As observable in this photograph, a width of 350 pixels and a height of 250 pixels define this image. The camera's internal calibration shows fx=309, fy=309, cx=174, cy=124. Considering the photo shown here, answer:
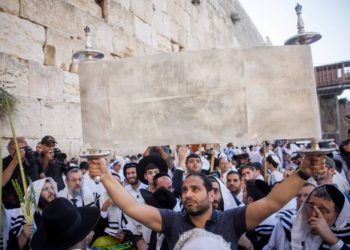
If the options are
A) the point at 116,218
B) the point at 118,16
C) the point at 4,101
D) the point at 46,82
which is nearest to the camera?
the point at 116,218

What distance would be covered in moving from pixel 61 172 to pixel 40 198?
51.8 inches

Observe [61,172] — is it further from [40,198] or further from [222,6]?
[222,6]

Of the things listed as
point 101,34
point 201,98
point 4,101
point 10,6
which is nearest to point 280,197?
point 201,98

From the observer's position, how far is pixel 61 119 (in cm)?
590

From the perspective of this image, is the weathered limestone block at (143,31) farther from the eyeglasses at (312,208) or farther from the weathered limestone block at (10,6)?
the eyeglasses at (312,208)

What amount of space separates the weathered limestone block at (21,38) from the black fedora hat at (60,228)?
3875mm

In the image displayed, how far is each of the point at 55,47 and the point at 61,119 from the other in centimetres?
139

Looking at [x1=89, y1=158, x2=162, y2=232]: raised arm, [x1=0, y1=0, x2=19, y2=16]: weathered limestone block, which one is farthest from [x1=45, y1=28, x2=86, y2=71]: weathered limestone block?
[x1=89, y1=158, x2=162, y2=232]: raised arm

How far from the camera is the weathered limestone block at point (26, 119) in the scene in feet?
16.3

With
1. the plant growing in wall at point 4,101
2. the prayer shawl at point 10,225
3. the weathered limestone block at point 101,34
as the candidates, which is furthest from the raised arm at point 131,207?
the weathered limestone block at point 101,34

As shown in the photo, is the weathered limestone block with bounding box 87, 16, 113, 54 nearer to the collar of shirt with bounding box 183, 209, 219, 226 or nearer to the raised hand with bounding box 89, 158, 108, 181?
the raised hand with bounding box 89, 158, 108, 181

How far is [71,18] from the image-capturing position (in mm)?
6305

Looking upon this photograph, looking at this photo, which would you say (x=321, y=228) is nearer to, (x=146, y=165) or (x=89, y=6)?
(x=146, y=165)

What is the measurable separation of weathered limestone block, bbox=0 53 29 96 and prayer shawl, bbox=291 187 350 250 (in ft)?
15.3
